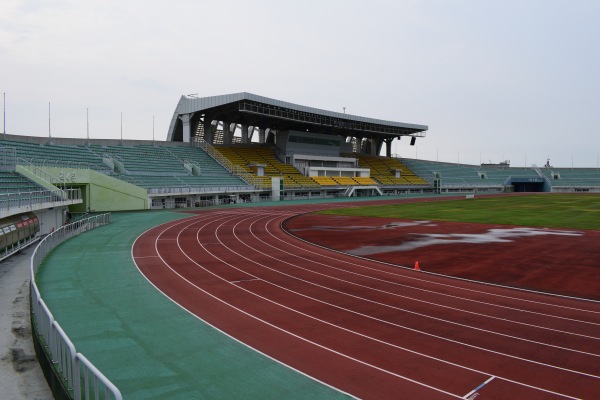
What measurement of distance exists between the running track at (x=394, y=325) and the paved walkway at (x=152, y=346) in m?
0.53

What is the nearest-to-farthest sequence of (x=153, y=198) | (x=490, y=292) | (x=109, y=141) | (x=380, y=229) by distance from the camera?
(x=490, y=292) < (x=380, y=229) < (x=153, y=198) < (x=109, y=141)

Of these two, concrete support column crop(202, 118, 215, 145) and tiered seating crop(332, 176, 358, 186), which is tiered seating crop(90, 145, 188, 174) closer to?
concrete support column crop(202, 118, 215, 145)

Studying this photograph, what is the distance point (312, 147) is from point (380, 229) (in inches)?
2013

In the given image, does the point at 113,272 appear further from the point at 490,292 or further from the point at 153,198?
the point at 153,198

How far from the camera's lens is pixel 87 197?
38844 mm

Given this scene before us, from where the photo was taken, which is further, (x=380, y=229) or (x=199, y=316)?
(x=380, y=229)

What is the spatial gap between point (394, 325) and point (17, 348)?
8.39 m

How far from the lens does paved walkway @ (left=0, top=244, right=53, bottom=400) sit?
23.9 feet

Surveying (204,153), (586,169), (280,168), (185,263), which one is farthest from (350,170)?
(185,263)

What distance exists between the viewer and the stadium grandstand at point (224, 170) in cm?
2786

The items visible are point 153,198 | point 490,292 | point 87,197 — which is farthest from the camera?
point 153,198

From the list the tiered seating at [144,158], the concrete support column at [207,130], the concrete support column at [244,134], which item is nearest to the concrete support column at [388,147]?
the concrete support column at [244,134]

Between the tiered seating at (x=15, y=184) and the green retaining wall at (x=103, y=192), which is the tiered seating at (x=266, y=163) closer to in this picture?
the green retaining wall at (x=103, y=192)

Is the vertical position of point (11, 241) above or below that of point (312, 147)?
below
